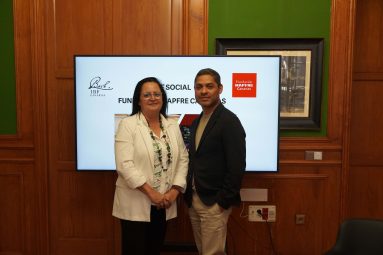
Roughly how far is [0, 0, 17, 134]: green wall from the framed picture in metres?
1.71

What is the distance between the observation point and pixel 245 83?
96.7 inches

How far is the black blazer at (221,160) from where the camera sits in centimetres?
180

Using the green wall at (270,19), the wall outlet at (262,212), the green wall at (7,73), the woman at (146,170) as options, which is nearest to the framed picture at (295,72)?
the green wall at (270,19)

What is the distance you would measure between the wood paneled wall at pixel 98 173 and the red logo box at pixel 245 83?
425 millimetres

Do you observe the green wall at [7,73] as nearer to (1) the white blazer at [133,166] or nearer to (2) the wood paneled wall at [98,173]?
(2) the wood paneled wall at [98,173]

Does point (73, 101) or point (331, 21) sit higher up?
point (331, 21)

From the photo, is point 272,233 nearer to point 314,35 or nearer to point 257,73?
point 257,73

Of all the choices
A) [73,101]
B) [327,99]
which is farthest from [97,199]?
[327,99]

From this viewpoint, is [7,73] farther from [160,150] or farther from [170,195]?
[170,195]

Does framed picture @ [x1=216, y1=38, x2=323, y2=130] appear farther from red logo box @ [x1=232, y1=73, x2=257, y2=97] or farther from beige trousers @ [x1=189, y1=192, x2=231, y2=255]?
beige trousers @ [x1=189, y1=192, x2=231, y2=255]

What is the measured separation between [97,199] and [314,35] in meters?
2.22

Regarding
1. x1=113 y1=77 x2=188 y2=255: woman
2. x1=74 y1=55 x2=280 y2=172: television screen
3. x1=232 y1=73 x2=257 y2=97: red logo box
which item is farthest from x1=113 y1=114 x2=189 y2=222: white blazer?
x1=232 y1=73 x2=257 y2=97: red logo box

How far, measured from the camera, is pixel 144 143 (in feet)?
6.02
